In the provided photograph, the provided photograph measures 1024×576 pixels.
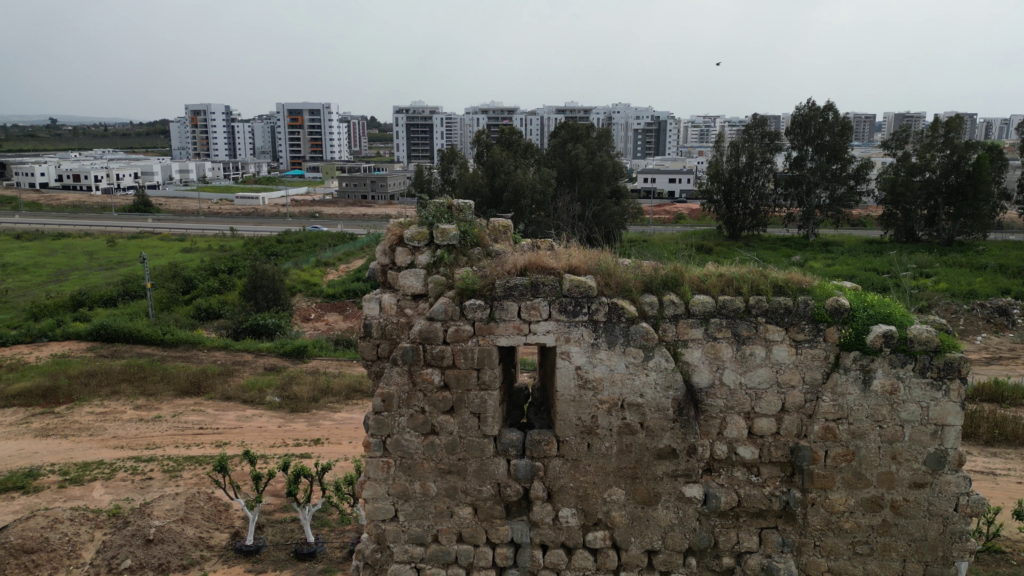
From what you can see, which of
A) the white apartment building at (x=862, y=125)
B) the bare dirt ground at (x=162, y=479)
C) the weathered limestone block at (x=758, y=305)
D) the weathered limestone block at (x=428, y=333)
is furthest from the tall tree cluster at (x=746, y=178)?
the white apartment building at (x=862, y=125)

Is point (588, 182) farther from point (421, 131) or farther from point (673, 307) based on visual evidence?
point (421, 131)

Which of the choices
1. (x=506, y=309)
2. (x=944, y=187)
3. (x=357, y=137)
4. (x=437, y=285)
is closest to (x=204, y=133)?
(x=357, y=137)

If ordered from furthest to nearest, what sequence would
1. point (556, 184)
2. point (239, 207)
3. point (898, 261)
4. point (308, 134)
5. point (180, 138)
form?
1. point (180, 138)
2. point (308, 134)
3. point (239, 207)
4. point (556, 184)
5. point (898, 261)

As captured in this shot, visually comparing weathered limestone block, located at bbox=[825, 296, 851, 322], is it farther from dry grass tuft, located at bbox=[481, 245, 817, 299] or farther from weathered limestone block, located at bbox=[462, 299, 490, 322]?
weathered limestone block, located at bbox=[462, 299, 490, 322]

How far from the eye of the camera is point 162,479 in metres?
10.9

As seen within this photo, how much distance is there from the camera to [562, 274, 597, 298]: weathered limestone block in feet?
17.4

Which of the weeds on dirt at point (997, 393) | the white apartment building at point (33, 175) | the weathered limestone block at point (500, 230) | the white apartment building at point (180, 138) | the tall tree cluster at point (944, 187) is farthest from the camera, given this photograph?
the white apartment building at point (180, 138)

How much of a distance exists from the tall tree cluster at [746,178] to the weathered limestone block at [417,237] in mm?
35867

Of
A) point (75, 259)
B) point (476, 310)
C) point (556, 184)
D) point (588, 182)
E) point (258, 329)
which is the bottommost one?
point (75, 259)

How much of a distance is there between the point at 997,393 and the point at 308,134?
426 ft

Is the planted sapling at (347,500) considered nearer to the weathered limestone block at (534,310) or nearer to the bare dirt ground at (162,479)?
the bare dirt ground at (162,479)

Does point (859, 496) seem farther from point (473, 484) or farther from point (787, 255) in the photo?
point (787, 255)

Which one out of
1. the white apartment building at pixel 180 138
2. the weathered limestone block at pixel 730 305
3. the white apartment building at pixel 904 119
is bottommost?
the weathered limestone block at pixel 730 305

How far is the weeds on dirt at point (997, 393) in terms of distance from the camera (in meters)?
14.5
